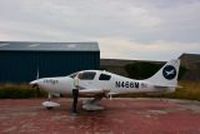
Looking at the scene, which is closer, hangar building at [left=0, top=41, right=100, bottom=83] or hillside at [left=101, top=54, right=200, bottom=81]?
hangar building at [left=0, top=41, right=100, bottom=83]

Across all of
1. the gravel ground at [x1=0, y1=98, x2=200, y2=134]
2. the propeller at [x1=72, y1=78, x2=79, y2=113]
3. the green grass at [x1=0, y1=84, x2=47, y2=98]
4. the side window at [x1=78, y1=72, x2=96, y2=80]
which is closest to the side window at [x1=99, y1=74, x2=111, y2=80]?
the side window at [x1=78, y1=72, x2=96, y2=80]

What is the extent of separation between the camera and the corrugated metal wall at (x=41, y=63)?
37219 mm

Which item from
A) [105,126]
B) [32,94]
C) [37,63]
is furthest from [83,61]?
[105,126]

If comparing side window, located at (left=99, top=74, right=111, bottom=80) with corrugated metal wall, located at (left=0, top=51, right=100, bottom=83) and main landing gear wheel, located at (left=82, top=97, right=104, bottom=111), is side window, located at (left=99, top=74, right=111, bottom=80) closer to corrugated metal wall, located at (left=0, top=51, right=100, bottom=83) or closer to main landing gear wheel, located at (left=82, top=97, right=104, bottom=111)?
main landing gear wheel, located at (left=82, top=97, right=104, bottom=111)

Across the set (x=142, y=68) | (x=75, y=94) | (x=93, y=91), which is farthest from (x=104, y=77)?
(x=142, y=68)

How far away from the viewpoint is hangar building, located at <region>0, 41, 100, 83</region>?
37.2 m

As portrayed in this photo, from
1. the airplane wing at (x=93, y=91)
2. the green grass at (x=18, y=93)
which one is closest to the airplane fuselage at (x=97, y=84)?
the airplane wing at (x=93, y=91)

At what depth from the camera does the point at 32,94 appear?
29.7 meters

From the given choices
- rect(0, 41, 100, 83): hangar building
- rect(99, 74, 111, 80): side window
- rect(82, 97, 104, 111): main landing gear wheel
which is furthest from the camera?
rect(0, 41, 100, 83): hangar building

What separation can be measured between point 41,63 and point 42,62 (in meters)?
0.11

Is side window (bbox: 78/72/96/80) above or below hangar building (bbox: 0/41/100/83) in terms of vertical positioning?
above

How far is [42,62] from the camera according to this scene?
1483 inches

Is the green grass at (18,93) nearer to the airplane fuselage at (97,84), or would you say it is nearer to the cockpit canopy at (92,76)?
the airplane fuselage at (97,84)

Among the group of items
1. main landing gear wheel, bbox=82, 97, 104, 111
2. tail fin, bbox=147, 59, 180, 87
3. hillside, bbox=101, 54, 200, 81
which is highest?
tail fin, bbox=147, 59, 180, 87
